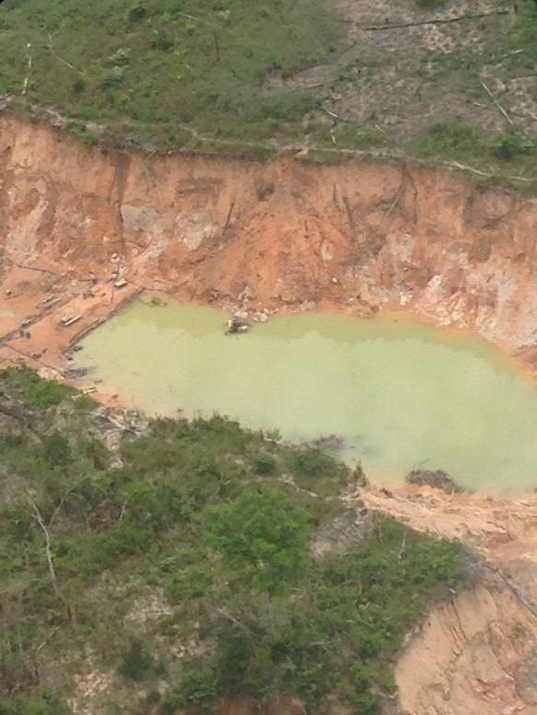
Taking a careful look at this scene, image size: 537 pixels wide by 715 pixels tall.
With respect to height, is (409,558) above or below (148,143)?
below

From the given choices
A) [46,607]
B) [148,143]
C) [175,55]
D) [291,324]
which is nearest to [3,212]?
[148,143]

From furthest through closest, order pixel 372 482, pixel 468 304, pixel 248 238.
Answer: pixel 248 238, pixel 468 304, pixel 372 482

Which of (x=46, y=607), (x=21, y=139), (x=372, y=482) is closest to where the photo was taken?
(x=46, y=607)

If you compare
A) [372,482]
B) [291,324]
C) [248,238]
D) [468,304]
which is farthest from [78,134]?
[372,482]

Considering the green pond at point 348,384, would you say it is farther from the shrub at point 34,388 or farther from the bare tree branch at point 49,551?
the bare tree branch at point 49,551

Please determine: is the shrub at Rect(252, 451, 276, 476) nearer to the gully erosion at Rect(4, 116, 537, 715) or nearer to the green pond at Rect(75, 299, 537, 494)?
the green pond at Rect(75, 299, 537, 494)

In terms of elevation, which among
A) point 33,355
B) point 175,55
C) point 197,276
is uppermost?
point 175,55

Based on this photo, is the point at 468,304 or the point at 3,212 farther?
the point at 3,212

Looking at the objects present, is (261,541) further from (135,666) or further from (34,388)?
(34,388)

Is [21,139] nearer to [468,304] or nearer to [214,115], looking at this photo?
[214,115]
